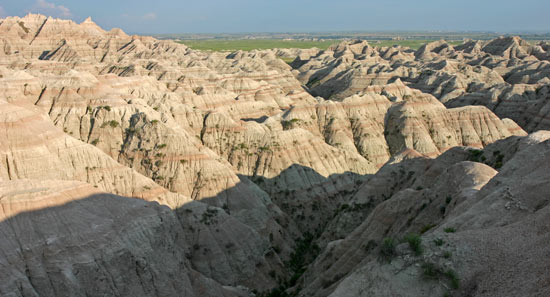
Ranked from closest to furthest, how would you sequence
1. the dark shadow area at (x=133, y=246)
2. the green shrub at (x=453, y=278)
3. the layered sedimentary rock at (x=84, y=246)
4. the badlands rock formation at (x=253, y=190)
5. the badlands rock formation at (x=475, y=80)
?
the green shrub at (x=453, y=278) < the badlands rock formation at (x=253, y=190) < the layered sedimentary rock at (x=84, y=246) < the dark shadow area at (x=133, y=246) < the badlands rock formation at (x=475, y=80)

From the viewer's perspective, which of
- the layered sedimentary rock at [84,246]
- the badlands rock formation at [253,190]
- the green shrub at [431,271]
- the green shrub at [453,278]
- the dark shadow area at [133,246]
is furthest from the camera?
the dark shadow area at [133,246]

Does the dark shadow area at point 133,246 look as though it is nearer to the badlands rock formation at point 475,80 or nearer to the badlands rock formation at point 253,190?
the badlands rock formation at point 253,190

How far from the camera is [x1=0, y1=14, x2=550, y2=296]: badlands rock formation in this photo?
20656 mm

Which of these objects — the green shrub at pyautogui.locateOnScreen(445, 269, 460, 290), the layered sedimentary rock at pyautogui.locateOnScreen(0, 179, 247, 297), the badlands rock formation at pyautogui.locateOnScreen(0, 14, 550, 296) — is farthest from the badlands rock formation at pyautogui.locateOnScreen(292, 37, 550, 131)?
the layered sedimentary rock at pyautogui.locateOnScreen(0, 179, 247, 297)

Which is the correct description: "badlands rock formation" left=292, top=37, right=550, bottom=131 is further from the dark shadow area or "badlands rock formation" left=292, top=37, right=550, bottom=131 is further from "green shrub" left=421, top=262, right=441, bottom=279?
"green shrub" left=421, top=262, right=441, bottom=279

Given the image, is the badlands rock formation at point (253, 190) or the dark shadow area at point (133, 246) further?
the dark shadow area at point (133, 246)

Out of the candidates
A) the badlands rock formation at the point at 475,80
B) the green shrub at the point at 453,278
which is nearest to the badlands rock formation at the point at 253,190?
the green shrub at the point at 453,278

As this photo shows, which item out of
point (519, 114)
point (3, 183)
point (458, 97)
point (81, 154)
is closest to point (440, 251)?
point (3, 183)

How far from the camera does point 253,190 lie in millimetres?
52531

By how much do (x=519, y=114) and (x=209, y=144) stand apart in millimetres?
66588

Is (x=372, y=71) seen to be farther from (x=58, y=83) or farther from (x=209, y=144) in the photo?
(x=58, y=83)

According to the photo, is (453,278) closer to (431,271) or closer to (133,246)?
(431,271)

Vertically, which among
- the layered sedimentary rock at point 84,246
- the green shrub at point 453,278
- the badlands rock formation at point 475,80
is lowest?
the badlands rock formation at point 475,80

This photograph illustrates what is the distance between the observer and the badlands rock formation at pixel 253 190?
67.8ft
